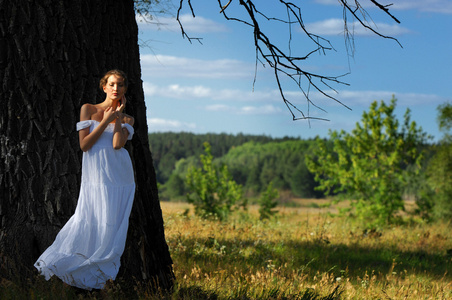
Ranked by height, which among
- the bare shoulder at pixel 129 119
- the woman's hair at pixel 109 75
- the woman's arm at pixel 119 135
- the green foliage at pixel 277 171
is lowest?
the green foliage at pixel 277 171

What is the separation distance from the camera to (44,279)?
15.7ft

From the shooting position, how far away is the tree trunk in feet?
16.6

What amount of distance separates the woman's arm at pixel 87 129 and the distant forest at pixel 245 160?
75061 millimetres

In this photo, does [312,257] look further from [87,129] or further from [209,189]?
[209,189]

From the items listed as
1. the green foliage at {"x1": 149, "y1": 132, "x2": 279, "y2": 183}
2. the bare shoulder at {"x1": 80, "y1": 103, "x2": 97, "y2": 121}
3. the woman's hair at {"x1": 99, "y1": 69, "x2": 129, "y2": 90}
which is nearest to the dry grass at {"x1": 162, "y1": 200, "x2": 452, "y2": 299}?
the bare shoulder at {"x1": 80, "y1": 103, "x2": 97, "y2": 121}

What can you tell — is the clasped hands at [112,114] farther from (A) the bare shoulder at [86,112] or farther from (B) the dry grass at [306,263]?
(B) the dry grass at [306,263]

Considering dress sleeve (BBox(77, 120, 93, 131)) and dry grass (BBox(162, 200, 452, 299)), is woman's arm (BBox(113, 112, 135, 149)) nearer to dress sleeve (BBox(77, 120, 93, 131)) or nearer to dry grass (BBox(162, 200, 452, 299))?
dress sleeve (BBox(77, 120, 93, 131))

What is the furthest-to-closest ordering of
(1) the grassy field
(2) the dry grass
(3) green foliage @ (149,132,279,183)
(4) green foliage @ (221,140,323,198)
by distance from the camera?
1. (3) green foliage @ (149,132,279,183)
2. (4) green foliage @ (221,140,323,198)
3. (2) the dry grass
4. (1) the grassy field

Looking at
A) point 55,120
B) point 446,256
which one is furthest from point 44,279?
point 446,256

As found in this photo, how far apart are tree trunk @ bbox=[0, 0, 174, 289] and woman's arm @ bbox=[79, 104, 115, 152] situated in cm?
30

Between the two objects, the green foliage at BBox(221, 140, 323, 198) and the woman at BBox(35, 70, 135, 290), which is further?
the green foliage at BBox(221, 140, 323, 198)

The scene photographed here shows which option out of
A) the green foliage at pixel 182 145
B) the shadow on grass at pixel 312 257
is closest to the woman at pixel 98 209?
the shadow on grass at pixel 312 257

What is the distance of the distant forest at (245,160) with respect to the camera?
95125 millimetres

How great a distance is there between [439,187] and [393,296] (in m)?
14.8
